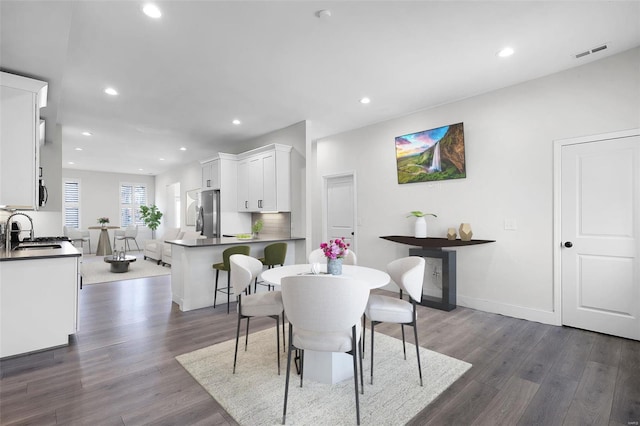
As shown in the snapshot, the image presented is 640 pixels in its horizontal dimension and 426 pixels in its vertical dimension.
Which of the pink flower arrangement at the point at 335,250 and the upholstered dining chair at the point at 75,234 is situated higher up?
the pink flower arrangement at the point at 335,250

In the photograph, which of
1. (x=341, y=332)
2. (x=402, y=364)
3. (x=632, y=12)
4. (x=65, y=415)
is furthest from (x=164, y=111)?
(x=632, y=12)

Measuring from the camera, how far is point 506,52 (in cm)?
300

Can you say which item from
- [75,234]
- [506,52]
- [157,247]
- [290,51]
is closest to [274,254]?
[290,51]

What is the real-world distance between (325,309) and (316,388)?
821 millimetres

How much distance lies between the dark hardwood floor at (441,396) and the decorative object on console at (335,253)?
109cm

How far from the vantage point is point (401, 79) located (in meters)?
3.60

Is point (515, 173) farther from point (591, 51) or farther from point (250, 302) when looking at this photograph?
point (250, 302)

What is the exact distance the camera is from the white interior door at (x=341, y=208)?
18.6 ft

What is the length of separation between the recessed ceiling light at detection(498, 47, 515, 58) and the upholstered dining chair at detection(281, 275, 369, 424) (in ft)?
9.13

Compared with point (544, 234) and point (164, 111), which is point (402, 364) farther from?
point (164, 111)

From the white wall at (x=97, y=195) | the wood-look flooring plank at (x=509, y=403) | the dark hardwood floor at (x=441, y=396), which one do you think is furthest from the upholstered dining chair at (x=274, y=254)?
the white wall at (x=97, y=195)

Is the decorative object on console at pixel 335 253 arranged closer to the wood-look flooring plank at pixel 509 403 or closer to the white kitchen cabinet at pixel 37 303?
the wood-look flooring plank at pixel 509 403

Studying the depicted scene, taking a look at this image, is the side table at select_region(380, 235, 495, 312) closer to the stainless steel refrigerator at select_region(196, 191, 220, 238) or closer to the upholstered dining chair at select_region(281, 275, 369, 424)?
the upholstered dining chair at select_region(281, 275, 369, 424)

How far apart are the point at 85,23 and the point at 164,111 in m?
2.19
